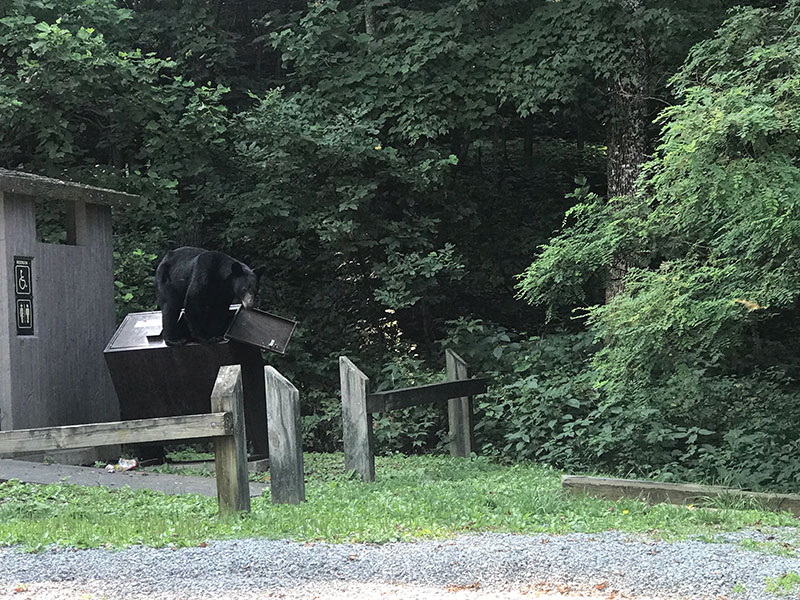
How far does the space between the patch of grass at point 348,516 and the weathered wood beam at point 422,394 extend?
0.80m

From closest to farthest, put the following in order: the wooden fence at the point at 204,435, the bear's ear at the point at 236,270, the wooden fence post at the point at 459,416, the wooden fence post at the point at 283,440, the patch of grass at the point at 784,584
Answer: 1. the patch of grass at the point at 784,584
2. the wooden fence at the point at 204,435
3. the wooden fence post at the point at 283,440
4. the bear's ear at the point at 236,270
5. the wooden fence post at the point at 459,416

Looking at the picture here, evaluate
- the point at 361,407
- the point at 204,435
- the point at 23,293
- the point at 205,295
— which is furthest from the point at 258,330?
the point at 204,435

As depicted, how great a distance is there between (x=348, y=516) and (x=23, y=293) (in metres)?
5.66

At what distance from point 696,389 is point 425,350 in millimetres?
6287

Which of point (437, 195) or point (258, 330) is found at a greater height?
point (437, 195)

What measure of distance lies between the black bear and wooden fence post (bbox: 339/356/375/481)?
5.79ft

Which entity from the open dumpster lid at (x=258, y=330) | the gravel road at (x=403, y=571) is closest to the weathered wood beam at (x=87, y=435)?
→ the gravel road at (x=403, y=571)

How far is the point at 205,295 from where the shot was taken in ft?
35.6

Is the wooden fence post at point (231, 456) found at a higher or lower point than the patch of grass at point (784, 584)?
higher

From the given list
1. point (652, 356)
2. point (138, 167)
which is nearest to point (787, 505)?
point (652, 356)

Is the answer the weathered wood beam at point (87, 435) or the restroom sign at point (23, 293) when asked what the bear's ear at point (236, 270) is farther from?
the weathered wood beam at point (87, 435)

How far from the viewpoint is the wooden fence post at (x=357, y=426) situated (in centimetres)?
961

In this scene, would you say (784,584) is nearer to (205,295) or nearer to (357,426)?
(357,426)

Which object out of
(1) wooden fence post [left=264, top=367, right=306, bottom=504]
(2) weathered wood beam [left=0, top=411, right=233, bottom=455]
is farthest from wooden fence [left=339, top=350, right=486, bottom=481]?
(2) weathered wood beam [left=0, top=411, right=233, bottom=455]
